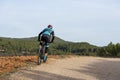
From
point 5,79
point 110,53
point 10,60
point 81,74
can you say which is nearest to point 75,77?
point 81,74

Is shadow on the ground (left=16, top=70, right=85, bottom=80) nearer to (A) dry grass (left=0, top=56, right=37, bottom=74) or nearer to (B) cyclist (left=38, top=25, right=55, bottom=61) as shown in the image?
(A) dry grass (left=0, top=56, right=37, bottom=74)

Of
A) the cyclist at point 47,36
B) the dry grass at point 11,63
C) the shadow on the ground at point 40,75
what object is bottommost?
the shadow on the ground at point 40,75

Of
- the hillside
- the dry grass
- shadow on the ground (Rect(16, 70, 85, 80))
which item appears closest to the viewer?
shadow on the ground (Rect(16, 70, 85, 80))

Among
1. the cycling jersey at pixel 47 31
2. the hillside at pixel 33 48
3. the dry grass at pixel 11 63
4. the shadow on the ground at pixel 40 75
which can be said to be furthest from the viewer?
the hillside at pixel 33 48

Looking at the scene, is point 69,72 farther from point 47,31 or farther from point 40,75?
point 47,31

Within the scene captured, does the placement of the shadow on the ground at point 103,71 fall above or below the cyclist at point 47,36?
below

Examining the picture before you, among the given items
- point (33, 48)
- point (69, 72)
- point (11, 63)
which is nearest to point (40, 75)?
point (69, 72)

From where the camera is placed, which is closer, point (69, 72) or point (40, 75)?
point (40, 75)

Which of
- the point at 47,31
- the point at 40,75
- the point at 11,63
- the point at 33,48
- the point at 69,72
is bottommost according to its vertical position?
the point at 40,75

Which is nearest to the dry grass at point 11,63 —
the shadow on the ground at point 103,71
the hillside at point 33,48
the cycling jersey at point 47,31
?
the cycling jersey at point 47,31

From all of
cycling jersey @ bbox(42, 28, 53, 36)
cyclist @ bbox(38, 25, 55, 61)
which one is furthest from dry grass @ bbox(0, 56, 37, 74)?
cycling jersey @ bbox(42, 28, 53, 36)

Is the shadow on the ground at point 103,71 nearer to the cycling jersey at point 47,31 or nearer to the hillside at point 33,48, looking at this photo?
the cycling jersey at point 47,31

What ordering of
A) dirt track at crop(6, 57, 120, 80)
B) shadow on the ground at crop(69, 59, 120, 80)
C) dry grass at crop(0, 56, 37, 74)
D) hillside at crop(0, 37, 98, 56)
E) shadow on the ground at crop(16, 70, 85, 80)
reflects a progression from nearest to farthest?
shadow on the ground at crop(16, 70, 85, 80) < dirt track at crop(6, 57, 120, 80) < shadow on the ground at crop(69, 59, 120, 80) < dry grass at crop(0, 56, 37, 74) < hillside at crop(0, 37, 98, 56)

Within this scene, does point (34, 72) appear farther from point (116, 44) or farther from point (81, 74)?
point (116, 44)
